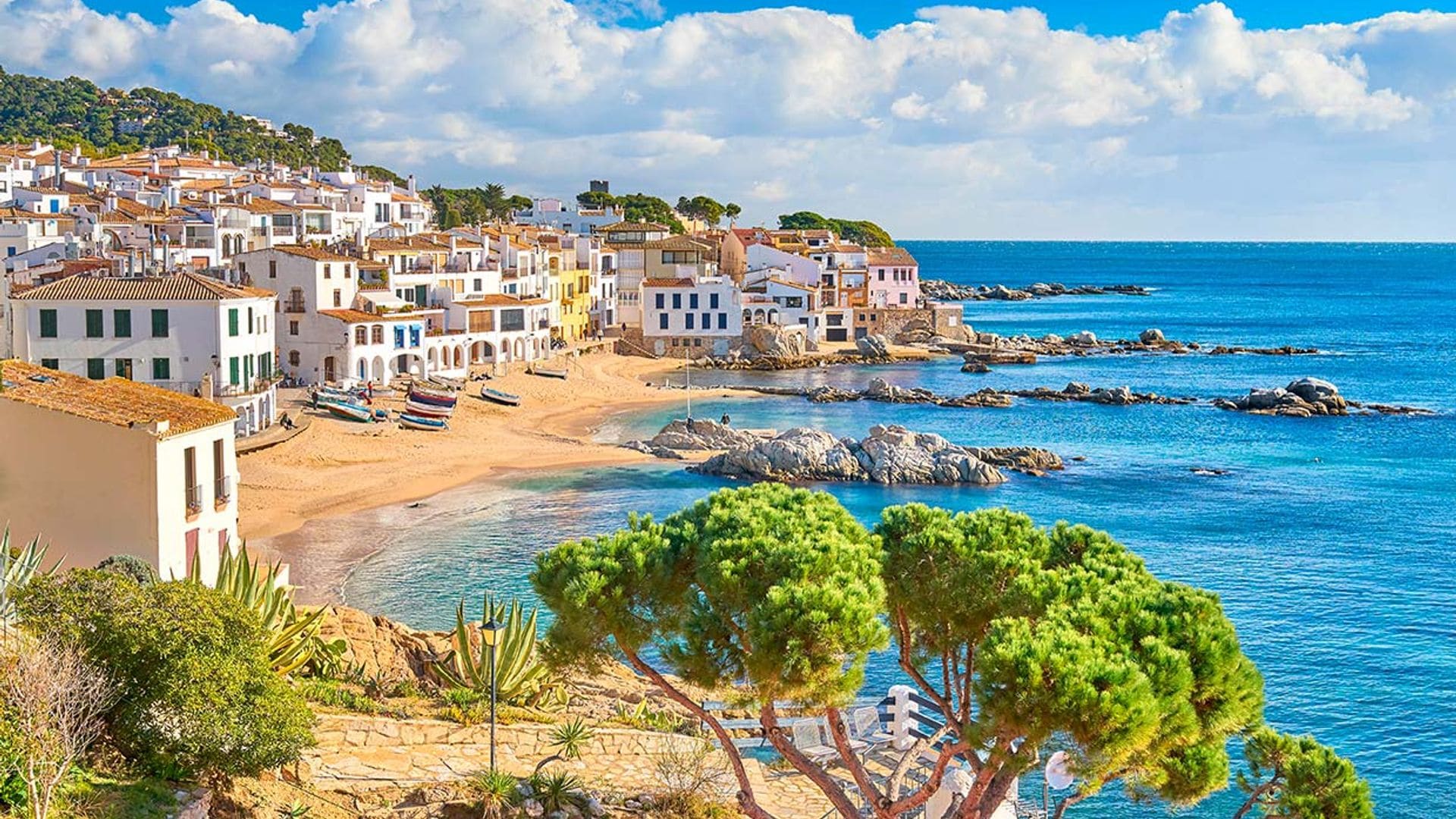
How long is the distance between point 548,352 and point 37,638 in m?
71.7

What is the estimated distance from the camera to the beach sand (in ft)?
132

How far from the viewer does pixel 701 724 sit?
21969mm

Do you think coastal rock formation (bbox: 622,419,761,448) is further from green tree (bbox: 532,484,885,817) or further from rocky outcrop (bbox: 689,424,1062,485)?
green tree (bbox: 532,484,885,817)

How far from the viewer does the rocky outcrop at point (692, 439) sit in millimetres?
57625

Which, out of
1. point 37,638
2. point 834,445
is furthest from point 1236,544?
point 37,638

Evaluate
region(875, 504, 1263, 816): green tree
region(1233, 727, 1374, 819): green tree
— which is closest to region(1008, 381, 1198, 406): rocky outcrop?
region(1233, 727, 1374, 819): green tree

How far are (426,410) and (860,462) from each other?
1822cm

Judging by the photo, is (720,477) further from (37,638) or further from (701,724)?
(37,638)

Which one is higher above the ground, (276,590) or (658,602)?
(658,602)

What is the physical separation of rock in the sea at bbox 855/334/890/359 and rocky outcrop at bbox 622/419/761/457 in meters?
39.2

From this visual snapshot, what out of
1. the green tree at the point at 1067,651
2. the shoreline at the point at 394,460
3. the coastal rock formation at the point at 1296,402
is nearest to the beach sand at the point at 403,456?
the shoreline at the point at 394,460

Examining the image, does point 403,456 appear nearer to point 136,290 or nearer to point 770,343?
point 136,290

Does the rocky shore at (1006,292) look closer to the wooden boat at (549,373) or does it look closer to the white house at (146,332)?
the wooden boat at (549,373)

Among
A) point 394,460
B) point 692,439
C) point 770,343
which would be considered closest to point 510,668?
point 394,460
